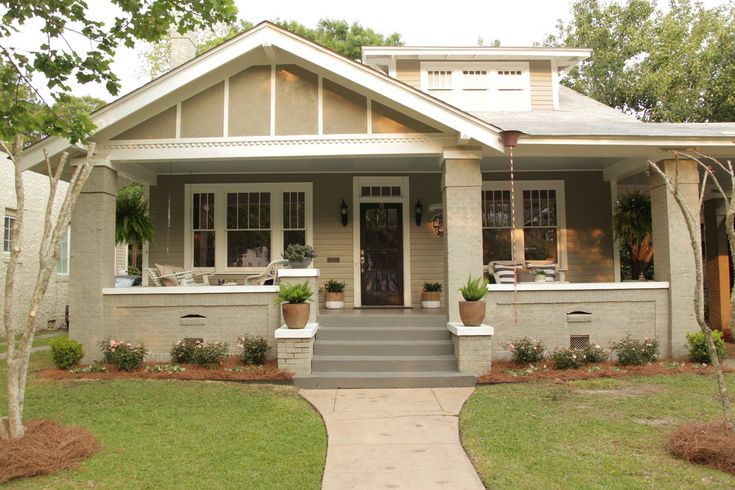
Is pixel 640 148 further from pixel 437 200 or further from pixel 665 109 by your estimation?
pixel 665 109

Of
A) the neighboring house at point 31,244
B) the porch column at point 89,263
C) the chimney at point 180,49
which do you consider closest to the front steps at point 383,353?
the porch column at point 89,263

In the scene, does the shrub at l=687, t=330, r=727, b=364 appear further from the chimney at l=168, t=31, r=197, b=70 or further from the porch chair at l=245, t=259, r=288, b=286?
the chimney at l=168, t=31, r=197, b=70

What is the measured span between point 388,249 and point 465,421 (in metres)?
5.73

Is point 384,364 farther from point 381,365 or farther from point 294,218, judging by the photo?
point 294,218

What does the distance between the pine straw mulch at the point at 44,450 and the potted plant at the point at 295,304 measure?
10.5 feet

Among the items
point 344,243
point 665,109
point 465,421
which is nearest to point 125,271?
point 344,243

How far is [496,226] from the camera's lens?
1101 cm

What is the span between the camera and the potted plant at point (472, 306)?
7633mm

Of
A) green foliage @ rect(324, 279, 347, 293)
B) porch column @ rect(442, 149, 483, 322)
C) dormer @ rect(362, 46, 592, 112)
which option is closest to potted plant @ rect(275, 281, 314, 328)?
porch column @ rect(442, 149, 483, 322)

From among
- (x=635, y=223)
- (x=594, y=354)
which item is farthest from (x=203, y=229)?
(x=635, y=223)

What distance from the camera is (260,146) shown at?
8375 mm

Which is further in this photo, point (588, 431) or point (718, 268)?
point (718, 268)

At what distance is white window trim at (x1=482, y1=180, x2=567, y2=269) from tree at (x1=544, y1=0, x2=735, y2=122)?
1417cm

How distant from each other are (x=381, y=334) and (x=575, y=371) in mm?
2912
